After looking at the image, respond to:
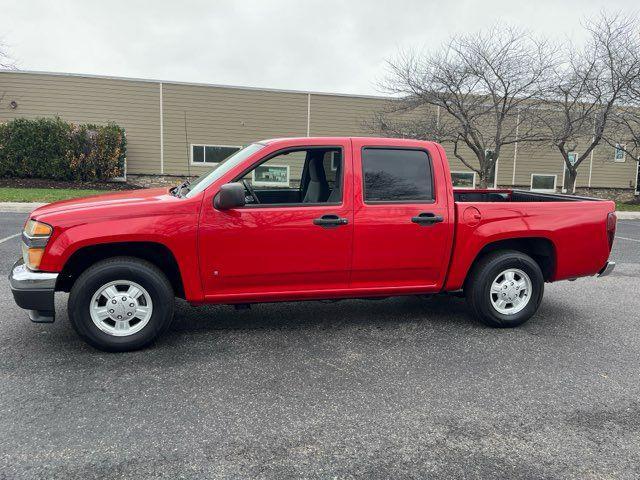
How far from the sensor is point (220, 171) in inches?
184

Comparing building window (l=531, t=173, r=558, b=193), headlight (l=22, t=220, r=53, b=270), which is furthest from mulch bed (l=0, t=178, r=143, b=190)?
building window (l=531, t=173, r=558, b=193)

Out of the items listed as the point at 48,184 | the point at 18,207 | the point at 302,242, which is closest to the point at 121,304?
the point at 302,242

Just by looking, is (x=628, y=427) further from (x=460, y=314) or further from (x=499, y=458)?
(x=460, y=314)

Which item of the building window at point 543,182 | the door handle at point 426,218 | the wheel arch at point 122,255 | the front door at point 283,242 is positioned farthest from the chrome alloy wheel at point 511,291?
the building window at point 543,182

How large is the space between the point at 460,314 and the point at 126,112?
60.1ft

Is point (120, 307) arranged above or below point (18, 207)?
below

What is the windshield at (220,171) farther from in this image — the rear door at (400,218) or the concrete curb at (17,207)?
the concrete curb at (17,207)

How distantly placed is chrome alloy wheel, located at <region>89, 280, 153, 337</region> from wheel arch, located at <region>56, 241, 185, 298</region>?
0.30 metres

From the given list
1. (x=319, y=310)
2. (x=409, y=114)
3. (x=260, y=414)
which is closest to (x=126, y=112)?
(x=409, y=114)

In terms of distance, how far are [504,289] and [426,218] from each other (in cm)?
114

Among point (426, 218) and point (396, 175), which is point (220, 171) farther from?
point (426, 218)

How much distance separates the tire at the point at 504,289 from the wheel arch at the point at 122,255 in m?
2.78

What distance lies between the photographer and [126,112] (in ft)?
66.9

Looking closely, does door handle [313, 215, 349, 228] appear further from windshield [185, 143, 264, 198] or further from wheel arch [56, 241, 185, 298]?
wheel arch [56, 241, 185, 298]
